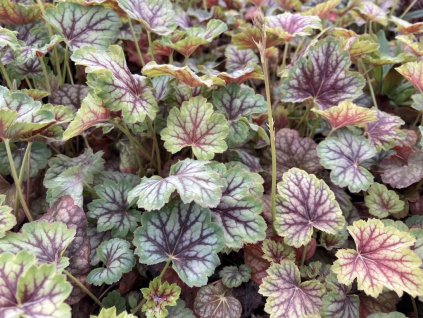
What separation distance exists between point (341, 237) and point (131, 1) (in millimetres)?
1170

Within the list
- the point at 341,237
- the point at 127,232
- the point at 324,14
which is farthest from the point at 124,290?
the point at 324,14

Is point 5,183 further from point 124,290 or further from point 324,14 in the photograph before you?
point 324,14

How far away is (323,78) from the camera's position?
1.78 metres

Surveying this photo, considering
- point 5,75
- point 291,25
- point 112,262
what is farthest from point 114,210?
point 291,25

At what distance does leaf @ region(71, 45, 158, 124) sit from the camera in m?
1.45

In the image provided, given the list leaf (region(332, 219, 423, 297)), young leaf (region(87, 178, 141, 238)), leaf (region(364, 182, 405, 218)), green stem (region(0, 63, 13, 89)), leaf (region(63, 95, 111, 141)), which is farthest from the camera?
green stem (region(0, 63, 13, 89))

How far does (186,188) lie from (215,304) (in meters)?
0.40

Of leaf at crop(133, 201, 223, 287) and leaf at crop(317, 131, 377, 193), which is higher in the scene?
leaf at crop(317, 131, 377, 193)

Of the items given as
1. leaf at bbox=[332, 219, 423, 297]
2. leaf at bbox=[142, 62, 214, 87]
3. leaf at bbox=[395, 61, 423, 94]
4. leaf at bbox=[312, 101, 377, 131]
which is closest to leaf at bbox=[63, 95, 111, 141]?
leaf at bbox=[142, 62, 214, 87]

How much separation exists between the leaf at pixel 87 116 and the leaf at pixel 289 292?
0.71 m

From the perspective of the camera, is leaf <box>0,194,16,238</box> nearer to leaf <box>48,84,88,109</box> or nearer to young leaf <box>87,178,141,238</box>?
young leaf <box>87,178,141,238</box>

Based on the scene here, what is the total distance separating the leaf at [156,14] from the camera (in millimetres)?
1799

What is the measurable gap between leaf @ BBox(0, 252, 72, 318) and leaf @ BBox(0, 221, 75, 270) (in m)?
0.19

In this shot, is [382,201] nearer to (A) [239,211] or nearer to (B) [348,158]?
(B) [348,158]
